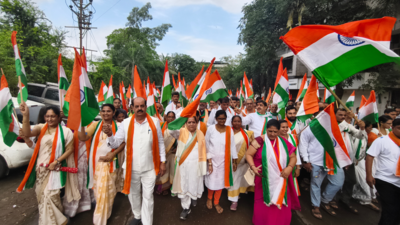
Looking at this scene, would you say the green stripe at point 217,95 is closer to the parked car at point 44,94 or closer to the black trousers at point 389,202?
the black trousers at point 389,202

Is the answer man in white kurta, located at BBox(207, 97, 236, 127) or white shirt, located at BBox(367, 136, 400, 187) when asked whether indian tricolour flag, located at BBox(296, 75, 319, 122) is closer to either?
white shirt, located at BBox(367, 136, 400, 187)

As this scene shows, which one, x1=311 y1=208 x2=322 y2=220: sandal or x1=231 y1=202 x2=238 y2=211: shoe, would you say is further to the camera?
x1=231 y1=202 x2=238 y2=211: shoe

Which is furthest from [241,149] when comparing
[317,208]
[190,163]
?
[317,208]

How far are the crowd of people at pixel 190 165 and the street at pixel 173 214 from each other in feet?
0.36

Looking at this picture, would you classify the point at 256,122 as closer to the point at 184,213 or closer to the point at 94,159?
the point at 184,213

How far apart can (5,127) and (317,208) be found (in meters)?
4.80

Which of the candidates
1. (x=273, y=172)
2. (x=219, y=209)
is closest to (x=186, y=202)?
(x=219, y=209)

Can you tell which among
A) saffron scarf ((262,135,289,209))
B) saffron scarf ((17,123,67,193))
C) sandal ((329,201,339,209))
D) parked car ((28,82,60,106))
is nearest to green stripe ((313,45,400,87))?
saffron scarf ((262,135,289,209))

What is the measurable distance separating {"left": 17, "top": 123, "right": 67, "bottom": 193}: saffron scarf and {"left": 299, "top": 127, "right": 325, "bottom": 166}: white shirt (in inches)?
142

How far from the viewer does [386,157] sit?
2.58 metres

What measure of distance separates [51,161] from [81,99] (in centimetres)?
91

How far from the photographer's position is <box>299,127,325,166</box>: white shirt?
10.8ft

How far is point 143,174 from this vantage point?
2822 millimetres

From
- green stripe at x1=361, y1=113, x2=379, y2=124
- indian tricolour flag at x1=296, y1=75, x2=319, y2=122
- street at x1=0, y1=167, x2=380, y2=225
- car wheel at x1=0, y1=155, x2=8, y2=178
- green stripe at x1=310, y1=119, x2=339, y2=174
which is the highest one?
indian tricolour flag at x1=296, y1=75, x2=319, y2=122
